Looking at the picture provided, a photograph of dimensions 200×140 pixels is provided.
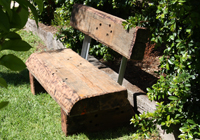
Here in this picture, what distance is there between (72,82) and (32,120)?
993 mm

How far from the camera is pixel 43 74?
3.11m

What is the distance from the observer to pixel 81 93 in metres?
2.52

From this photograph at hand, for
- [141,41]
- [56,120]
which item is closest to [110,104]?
[141,41]

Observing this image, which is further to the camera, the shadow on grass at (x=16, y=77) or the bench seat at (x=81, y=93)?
the shadow on grass at (x=16, y=77)

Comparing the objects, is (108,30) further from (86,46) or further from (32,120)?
(32,120)

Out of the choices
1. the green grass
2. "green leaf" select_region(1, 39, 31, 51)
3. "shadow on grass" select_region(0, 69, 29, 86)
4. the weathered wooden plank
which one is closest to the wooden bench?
the weathered wooden plank

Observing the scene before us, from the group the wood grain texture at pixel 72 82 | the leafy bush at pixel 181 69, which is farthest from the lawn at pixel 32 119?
the leafy bush at pixel 181 69

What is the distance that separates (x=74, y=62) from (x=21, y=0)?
2803mm

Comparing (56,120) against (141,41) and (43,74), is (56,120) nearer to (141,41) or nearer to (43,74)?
(43,74)

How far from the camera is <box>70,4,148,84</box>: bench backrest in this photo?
2766 millimetres

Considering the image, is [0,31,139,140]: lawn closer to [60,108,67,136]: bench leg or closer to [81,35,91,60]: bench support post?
[60,108,67,136]: bench leg

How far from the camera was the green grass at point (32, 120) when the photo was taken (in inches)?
118

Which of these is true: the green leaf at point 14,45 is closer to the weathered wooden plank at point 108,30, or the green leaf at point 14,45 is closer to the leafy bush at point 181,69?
the leafy bush at point 181,69

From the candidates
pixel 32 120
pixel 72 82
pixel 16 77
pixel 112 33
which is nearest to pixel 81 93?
pixel 72 82
